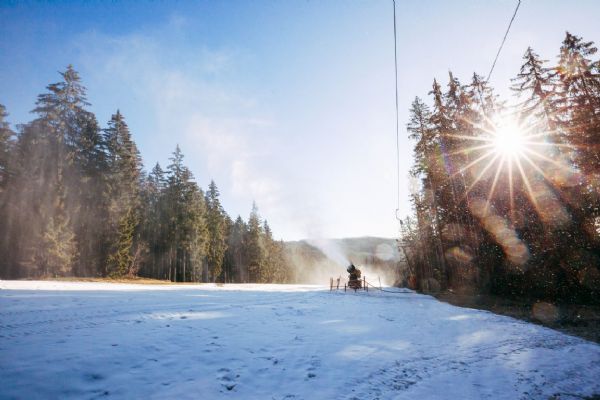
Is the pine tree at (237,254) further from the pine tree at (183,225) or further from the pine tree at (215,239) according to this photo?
the pine tree at (183,225)

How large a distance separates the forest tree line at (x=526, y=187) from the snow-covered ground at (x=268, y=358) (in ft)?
31.0

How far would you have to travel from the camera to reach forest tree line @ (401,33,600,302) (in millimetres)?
15352

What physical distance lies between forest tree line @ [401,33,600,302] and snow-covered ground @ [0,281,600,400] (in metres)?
9.44

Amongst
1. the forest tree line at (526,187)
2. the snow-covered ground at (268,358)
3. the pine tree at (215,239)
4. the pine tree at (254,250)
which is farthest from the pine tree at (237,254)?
the snow-covered ground at (268,358)

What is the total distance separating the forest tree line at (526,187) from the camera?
15352 millimetres

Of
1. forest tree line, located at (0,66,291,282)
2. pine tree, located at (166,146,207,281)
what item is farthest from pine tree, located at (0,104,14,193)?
pine tree, located at (166,146,207,281)

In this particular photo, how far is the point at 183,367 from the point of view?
489 cm

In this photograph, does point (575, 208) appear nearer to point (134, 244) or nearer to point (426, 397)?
point (426, 397)

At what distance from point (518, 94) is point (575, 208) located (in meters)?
9.40

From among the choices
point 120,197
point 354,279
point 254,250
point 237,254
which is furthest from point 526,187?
point 237,254

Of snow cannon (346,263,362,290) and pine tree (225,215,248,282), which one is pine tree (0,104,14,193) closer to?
snow cannon (346,263,362,290)

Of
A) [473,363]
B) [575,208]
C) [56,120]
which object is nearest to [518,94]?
[575,208]

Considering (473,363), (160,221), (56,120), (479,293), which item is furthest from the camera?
(160,221)

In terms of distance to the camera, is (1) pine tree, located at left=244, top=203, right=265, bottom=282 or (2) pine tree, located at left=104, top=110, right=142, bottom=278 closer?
(2) pine tree, located at left=104, top=110, right=142, bottom=278
